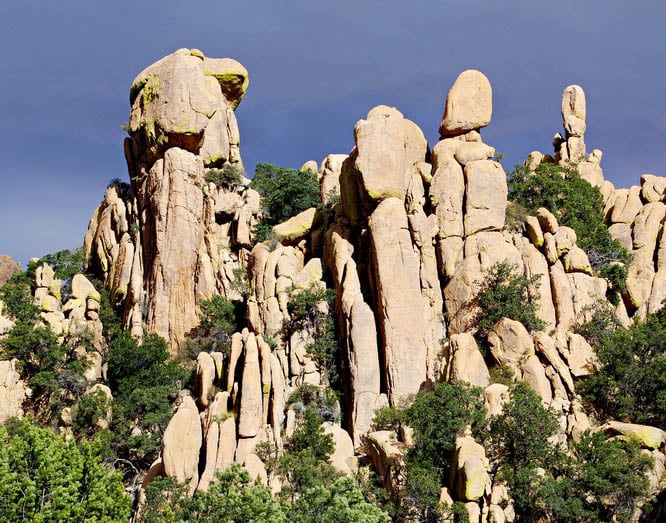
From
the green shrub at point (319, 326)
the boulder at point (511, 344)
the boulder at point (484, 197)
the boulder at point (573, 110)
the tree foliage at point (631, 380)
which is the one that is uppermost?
the boulder at point (573, 110)

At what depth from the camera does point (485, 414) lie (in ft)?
131

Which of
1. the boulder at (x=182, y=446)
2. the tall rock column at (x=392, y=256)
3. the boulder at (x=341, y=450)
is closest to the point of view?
the boulder at (x=182, y=446)

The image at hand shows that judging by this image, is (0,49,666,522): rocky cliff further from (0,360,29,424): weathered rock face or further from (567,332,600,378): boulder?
(0,360,29,424): weathered rock face

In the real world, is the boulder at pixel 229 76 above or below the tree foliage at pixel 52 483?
above

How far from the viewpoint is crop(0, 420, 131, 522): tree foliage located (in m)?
28.4

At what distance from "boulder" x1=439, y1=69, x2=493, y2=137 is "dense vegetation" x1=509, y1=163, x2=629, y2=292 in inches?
251

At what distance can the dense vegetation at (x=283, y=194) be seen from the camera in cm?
6172

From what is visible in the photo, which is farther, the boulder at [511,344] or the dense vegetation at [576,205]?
the dense vegetation at [576,205]

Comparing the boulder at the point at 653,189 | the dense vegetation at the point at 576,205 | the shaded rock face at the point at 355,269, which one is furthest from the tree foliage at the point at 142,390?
the boulder at the point at 653,189

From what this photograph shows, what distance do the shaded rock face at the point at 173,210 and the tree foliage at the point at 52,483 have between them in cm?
2302

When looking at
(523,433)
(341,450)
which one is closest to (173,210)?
(341,450)

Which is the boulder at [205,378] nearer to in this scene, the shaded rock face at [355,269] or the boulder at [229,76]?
the shaded rock face at [355,269]

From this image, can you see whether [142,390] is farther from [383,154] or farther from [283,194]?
[283,194]

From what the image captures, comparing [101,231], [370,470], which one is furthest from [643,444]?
[101,231]
